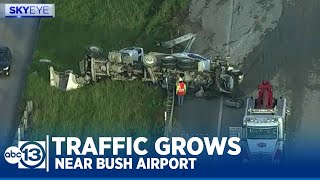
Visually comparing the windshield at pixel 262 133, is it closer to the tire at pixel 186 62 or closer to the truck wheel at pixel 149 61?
the tire at pixel 186 62

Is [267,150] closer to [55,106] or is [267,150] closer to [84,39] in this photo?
[55,106]

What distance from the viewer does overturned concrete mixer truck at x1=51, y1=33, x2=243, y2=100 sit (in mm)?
35375

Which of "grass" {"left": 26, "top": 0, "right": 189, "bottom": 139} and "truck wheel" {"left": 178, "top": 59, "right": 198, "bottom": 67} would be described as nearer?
"grass" {"left": 26, "top": 0, "right": 189, "bottom": 139}

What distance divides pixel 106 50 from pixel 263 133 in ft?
34.2

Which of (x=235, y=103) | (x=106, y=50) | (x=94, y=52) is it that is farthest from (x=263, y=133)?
(x=106, y=50)

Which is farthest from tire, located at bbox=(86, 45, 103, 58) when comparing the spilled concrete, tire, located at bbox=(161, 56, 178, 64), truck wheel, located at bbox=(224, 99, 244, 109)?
truck wheel, located at bbox=(224, 99, 244, 109)

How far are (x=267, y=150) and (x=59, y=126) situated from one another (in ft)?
29.8

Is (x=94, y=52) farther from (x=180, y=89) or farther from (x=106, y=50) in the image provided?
(x=180, y=89)

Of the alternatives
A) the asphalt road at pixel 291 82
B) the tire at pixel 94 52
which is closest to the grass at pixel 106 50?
the tire at pixel 94 52

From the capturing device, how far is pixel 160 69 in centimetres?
3578
